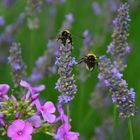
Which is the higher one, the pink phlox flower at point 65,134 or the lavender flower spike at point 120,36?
the lavender flower spike at point 120,36

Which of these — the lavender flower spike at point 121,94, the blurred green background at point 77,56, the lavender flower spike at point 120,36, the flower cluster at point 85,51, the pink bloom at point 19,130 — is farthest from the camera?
the blurred green background at point 77,56

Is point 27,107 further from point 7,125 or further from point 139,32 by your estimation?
point 139,32

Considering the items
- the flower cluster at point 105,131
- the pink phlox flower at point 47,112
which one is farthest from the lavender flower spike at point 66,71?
the flower cluster at point 105,131

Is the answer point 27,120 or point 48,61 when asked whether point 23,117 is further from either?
point 48,61

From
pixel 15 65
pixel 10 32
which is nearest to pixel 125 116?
pixel 15 65

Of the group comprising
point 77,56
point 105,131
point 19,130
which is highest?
point 77,56

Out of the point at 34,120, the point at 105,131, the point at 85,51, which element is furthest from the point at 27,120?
the point at 105,131

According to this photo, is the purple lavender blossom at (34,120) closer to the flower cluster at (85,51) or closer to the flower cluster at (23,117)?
the flower cluster at (23,117)
